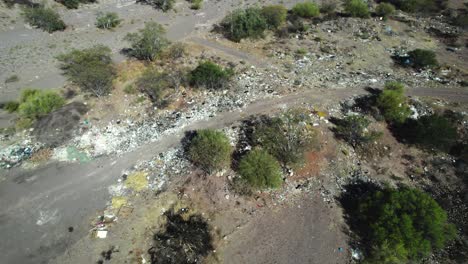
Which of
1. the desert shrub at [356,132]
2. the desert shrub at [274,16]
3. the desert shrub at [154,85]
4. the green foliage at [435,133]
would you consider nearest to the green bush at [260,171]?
the desert shrub at [356,132]

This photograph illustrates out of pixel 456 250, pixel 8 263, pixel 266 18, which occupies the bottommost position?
pixel 456 250

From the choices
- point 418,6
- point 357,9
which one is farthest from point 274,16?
point 418,6

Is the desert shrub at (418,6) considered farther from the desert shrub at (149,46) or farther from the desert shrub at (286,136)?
the desert shrub at (149,46)

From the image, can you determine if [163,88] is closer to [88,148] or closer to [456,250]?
[88,148]

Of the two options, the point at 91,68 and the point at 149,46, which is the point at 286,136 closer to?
the point at 149,46

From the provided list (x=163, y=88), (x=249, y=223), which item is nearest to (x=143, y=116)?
(x=163, y=88)
